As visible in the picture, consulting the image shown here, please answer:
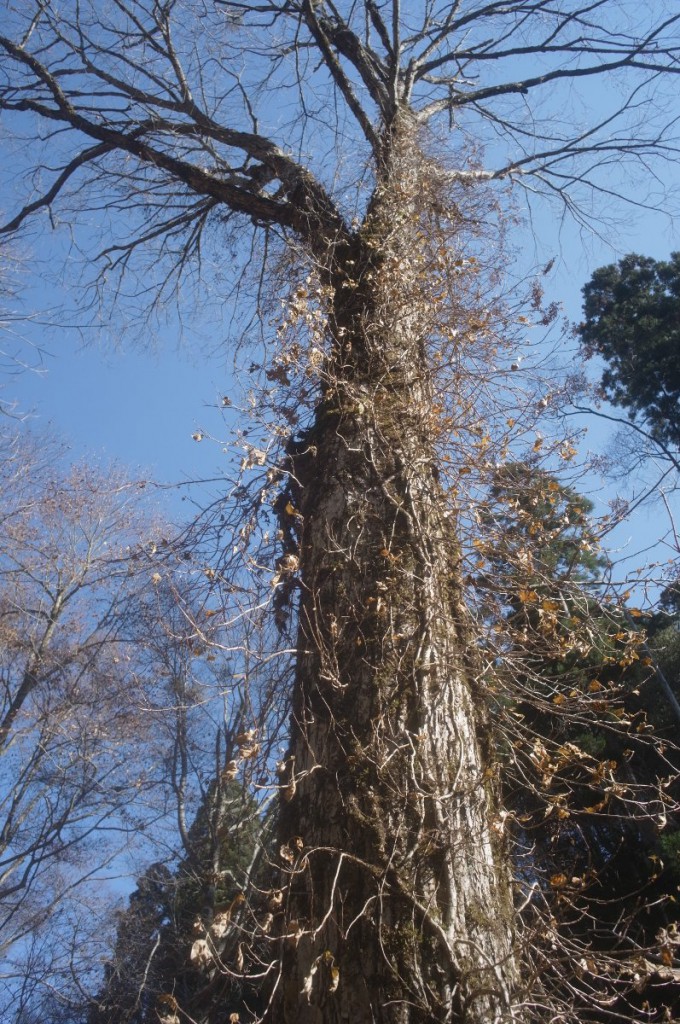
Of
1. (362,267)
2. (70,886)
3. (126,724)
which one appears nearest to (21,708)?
(126,724)

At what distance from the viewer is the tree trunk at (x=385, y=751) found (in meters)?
1.69

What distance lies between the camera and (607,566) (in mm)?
2846

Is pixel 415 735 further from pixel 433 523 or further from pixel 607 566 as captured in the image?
pixel 607 566

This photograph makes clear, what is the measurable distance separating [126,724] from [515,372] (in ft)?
25.6

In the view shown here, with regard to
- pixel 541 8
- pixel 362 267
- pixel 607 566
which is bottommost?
pixel 607 566

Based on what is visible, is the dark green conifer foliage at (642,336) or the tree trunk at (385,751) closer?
the tree trunk at (385,751)

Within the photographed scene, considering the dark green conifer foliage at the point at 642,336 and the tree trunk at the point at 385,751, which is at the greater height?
the dark green conifer foliage at the point at 642,336

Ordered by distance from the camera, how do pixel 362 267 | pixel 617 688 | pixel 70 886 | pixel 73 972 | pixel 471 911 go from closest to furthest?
pixel 471 911 → pixel 617 688 → pixel 362 267 → pixel 73 972 → pixel 70 886

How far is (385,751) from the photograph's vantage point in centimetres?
203

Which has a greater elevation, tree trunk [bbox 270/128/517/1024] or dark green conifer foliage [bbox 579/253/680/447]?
dark green conifer foliage [bbox 579/253/680/447]

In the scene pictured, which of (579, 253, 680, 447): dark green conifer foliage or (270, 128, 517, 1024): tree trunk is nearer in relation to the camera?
(270, 128, 517, 1024): tree trunk

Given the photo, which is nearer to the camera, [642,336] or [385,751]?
[385,751]

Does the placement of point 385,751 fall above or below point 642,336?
below

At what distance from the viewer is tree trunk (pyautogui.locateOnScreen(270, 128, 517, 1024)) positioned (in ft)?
5.54
